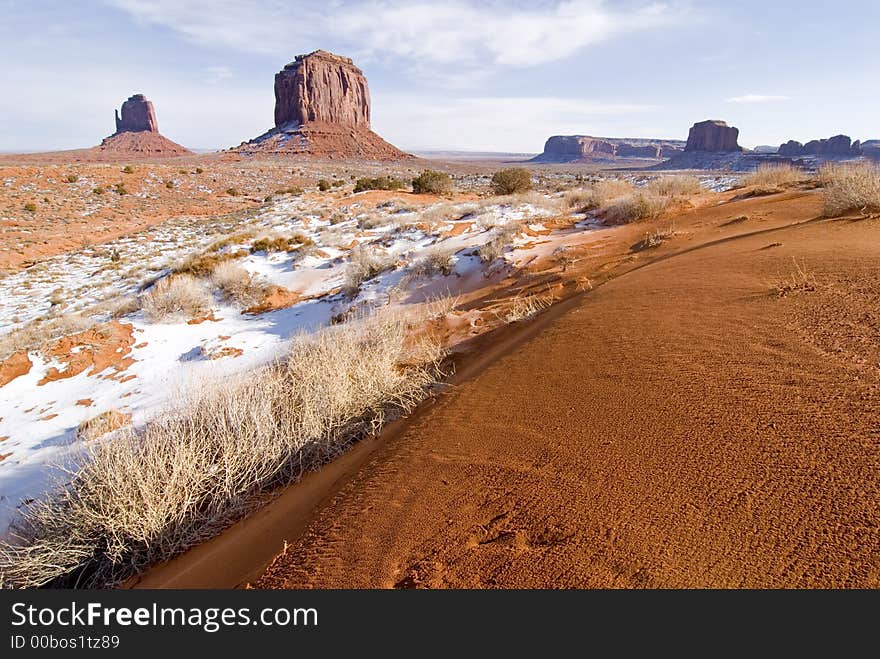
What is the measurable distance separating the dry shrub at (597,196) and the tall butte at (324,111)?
69240 millimetres

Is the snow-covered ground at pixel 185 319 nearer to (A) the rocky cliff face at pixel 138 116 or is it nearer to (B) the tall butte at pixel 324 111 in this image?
(B) the tall butte at pixel 324 111

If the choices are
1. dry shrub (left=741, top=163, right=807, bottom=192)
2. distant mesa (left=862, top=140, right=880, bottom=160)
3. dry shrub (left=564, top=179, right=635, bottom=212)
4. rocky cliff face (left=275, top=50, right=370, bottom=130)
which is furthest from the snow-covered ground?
distant mesa (left=862, top=140, right=880, bottom=160)

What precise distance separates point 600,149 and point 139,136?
136 metres

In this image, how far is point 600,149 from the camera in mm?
160375

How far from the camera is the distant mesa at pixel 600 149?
500 ft

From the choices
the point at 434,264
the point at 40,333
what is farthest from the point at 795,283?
the point at 40,333

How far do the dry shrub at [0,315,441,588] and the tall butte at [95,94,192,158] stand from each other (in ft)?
358

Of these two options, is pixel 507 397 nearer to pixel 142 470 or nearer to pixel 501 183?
pixel 142 470

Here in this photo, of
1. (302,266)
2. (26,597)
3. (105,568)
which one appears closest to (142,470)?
(105,568)

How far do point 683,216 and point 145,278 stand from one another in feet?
51.5

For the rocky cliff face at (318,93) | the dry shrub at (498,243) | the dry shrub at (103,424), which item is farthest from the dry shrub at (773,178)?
the rocky cliff face at (318,93)

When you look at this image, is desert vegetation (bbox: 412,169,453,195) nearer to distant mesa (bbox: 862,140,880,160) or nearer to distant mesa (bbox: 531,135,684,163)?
distant mesa (bbox: 862,140,880,160)

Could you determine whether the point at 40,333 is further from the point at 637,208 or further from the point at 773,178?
the point at 773,178

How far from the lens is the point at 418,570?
2141mm
